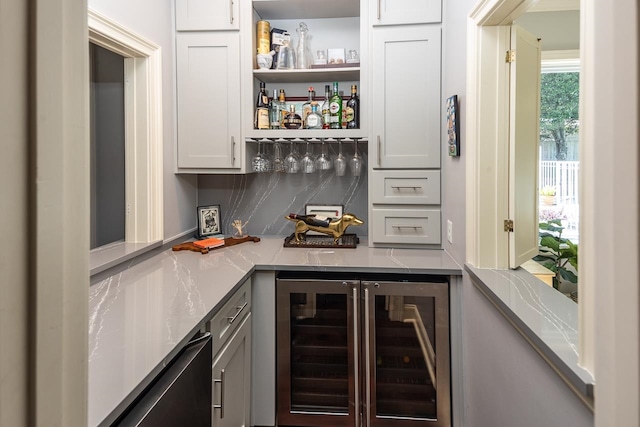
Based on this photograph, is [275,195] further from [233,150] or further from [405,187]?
[405,187]

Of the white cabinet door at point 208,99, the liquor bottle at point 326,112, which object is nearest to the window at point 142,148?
the white cabinet door at point 208,99

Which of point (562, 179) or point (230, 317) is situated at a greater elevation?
point (562, 179)

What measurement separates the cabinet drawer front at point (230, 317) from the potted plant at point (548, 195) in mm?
2185

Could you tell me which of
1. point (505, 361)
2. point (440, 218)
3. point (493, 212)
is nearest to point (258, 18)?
point (440, 218)

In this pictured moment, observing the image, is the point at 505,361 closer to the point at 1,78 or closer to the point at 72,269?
the point at 72,269

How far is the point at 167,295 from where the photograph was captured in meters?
1.65

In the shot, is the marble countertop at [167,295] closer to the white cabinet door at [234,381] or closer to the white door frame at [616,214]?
the white cabinet door at [234,381]

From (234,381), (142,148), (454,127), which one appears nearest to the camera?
(234,381)

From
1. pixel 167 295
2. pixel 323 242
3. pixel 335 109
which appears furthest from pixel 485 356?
pixel 335 109

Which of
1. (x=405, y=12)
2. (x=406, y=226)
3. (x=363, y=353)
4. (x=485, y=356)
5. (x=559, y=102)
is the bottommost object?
(x=363, y=353)

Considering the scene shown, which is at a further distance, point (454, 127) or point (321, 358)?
point (321, 358)

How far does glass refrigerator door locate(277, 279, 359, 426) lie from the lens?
2121mm

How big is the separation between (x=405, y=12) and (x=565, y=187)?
5.39ft

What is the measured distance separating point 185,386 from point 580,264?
1.07m
